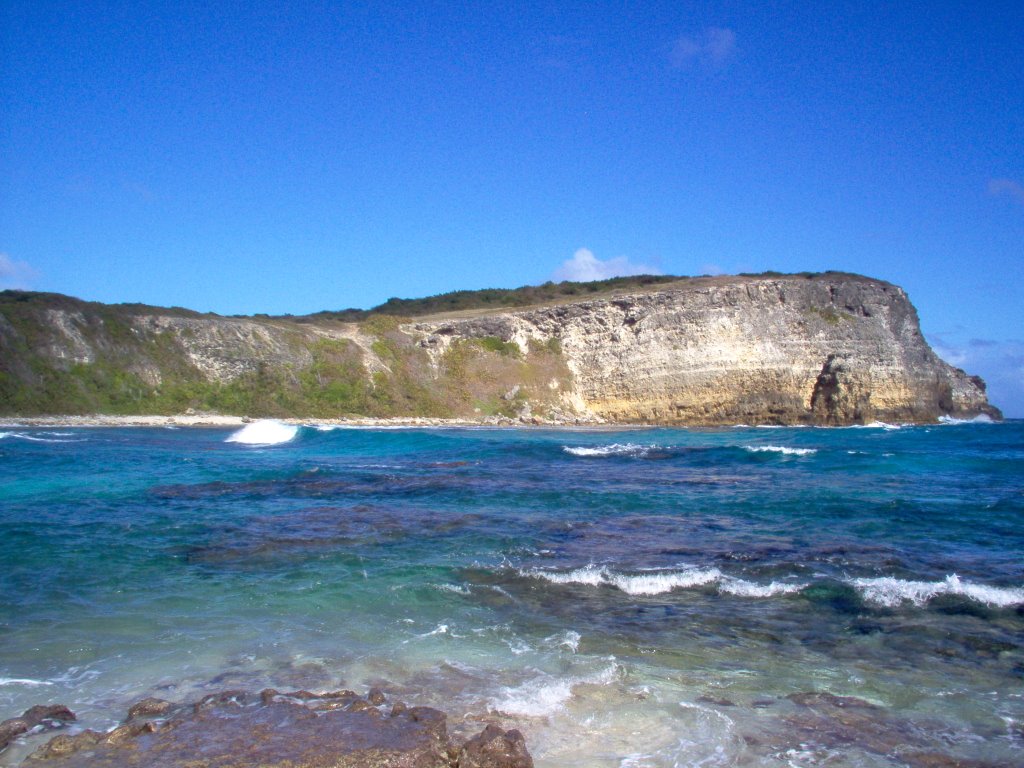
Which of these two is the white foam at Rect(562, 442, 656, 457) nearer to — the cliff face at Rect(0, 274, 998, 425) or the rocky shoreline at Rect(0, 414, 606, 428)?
the rocky shoreline at Rect(0, 414, 606, 428)

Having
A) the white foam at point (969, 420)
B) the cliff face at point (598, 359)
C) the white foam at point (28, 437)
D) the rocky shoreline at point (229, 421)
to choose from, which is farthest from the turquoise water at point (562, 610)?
the white foam at point (969, 420)

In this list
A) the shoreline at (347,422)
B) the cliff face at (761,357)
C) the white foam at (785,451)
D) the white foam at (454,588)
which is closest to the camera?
the white foam at (454,588)

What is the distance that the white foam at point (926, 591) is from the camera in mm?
8217

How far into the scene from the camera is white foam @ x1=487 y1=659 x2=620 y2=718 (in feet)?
17.5

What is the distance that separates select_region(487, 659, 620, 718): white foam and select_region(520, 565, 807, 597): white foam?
2.63m

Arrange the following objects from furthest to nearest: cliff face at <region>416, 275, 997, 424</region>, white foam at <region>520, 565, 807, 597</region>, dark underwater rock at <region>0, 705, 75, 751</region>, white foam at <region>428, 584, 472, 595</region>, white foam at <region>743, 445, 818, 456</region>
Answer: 1. cliff face at <region>416, 275, 997, 424</region>
2. white foam at <region>743, 445, 818, 456</region>
3. white foam at <region>520, 565, 807, 597</region>
4. white foam at <region>428, 584, 472, 595</region>
5. dark underwater rock at <region>0, 705, 75, 751</region>

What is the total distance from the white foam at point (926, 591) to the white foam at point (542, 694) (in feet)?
12.8

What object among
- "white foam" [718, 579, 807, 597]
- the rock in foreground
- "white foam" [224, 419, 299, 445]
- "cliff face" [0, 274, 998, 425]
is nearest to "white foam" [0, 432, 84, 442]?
"white foam" [224, 419, 299, 445]

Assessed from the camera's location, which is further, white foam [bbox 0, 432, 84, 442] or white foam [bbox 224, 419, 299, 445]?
white foam [bbox 224, 419, 299, 445]

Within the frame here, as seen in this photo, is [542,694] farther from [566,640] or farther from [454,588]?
[454,588]

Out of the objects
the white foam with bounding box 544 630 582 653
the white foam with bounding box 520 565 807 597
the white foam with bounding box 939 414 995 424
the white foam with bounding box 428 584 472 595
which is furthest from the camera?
the white foam with bounding box 939 414 995 424

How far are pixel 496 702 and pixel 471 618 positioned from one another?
2.10 metres

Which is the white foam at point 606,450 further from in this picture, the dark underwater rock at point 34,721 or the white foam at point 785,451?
the dark underwater rock at point 34,721

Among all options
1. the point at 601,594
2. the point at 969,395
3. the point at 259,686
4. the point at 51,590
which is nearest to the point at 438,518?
the point at 601,594
